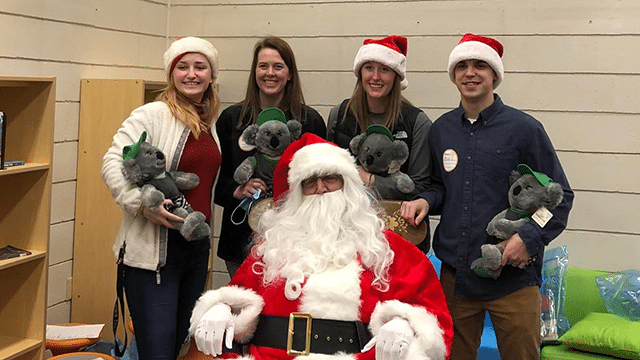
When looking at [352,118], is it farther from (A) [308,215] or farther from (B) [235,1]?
(B) [235,1]

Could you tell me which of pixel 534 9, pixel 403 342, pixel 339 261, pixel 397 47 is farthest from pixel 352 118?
pixel 534 9

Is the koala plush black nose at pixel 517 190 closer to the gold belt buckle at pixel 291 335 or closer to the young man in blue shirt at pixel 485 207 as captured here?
the young man in blue shirt at pixel 485 207

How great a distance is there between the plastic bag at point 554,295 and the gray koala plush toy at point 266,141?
4.75 feet

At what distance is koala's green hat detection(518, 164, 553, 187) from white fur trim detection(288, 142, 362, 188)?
1.95 feet

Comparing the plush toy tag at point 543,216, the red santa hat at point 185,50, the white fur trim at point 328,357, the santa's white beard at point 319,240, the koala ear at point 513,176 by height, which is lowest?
the white fur trim at point 328,357

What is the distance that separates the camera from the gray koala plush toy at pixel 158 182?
8.45 feet

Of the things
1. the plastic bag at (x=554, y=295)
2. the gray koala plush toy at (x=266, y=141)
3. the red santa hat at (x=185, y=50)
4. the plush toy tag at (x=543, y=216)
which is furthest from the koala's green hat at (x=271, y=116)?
the plastic bag at (x=554, y=295)

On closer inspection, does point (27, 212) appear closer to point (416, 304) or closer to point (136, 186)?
point (136, 186)

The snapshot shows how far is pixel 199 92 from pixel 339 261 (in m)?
0.94

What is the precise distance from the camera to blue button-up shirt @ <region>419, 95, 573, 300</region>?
2611mm

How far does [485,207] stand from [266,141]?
0.88 metres

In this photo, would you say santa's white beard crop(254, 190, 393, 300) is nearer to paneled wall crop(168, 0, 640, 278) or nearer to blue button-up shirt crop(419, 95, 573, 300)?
blue button-up shirt crop(419, 95, 573, 300)

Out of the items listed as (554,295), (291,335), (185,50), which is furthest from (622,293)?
(185,50)

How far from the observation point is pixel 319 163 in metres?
2.37
